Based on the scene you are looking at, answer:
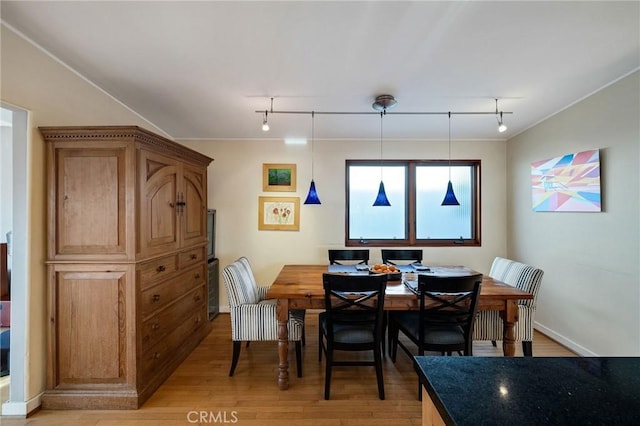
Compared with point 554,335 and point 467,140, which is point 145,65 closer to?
point 467,140

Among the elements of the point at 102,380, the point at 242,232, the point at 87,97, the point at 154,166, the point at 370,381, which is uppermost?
the point at 87,97

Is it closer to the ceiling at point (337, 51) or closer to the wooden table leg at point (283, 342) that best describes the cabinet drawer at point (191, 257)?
the wooden table leg at point (283, 342)

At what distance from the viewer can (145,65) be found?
2.05 m

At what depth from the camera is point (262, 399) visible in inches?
82.4

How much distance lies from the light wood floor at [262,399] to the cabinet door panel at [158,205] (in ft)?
3.81

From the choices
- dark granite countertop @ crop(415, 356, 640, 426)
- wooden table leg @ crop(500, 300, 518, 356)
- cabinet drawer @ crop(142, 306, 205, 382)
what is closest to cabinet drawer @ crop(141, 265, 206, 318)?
cabinet drawer @ crop(142, 306, 205, 382)

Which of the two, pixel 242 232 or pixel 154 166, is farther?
pixel 242 232

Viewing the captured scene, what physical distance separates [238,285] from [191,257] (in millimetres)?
746

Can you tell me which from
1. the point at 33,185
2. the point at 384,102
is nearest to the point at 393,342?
the point at 384,102

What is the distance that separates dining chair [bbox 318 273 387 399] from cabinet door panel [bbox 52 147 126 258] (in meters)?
1.62

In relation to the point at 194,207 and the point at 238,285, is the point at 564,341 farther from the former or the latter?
the point at 194,207

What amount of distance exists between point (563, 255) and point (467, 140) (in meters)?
1.91

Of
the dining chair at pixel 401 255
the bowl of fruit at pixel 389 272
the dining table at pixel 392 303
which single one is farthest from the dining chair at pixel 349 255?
the dining table at pixel 392 303

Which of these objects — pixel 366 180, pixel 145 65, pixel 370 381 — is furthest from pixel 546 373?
pixel 366 180
